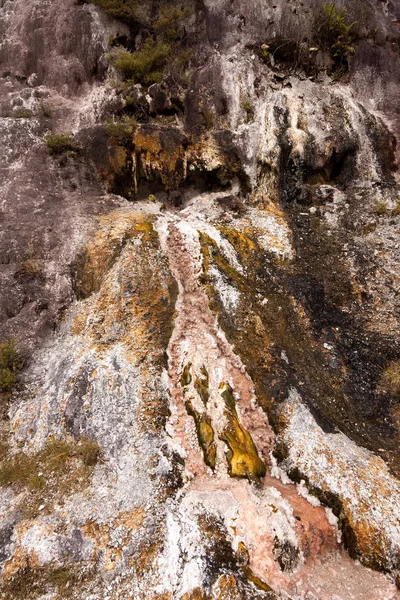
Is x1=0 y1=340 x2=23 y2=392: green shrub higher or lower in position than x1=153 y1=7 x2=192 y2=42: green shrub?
lower

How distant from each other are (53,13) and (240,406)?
2202cm

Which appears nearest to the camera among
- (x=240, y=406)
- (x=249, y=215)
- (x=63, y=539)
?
(x=63, y=539)

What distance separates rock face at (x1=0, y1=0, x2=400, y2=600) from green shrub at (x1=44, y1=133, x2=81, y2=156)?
0.08 meters

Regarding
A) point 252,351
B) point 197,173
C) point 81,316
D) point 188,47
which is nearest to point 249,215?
point 197,173

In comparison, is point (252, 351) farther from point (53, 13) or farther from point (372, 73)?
point (53, 13)

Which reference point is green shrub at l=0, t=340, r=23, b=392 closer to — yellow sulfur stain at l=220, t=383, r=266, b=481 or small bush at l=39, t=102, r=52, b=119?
yellow sulfur stain at l=220, t=383, r=266, b=481

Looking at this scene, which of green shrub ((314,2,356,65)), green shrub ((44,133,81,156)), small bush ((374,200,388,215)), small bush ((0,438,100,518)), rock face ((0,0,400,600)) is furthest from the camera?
green shrub ((314,2,356,65))

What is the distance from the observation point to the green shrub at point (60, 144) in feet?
49.9

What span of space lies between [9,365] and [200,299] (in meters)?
5.70

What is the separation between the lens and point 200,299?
11.3m

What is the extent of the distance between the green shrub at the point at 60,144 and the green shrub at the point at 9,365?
8851 millimetres

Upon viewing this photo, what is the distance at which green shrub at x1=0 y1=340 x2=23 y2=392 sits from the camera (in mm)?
9852

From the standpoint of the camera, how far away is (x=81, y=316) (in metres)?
11.1

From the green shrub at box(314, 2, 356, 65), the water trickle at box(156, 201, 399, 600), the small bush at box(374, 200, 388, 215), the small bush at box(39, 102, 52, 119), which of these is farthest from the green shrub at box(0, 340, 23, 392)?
the green shrub at box(314, 2, 356, 65)
